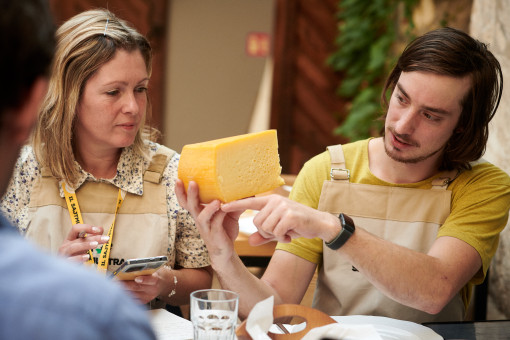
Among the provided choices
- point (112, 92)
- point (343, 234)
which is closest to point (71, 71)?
point (112, 92)

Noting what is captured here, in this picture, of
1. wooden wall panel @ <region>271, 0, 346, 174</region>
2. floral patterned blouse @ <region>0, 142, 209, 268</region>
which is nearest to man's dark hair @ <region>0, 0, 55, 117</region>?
floral patterned blouse @ <region>0, 142, 209, 268</region>

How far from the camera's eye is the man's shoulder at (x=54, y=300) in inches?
22.0

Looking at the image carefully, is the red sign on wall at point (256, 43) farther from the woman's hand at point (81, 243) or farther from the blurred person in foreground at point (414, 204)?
the woman's hand at point (81, 243)

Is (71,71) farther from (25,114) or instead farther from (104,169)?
(25,114)


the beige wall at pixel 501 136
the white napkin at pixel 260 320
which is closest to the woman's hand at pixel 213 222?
the white napkin at pixel 260 320

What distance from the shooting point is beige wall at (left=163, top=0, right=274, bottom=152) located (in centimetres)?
636

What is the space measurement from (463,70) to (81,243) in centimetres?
132

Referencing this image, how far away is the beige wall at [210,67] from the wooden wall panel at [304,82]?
1.81 feet

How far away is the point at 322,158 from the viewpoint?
2076mm

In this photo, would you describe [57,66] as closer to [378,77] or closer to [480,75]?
[480,75]

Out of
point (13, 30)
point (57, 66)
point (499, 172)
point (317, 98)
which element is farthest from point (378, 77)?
point (13, 30)

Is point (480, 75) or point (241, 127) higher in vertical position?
point (480, 75)

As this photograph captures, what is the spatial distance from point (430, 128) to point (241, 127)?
4889mm

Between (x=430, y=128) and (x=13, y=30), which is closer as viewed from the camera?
(x=13, y=30)
